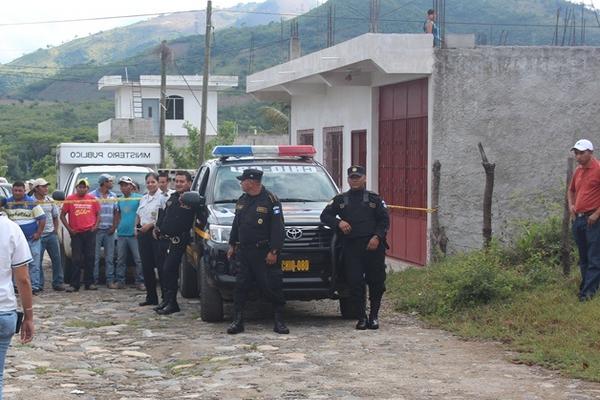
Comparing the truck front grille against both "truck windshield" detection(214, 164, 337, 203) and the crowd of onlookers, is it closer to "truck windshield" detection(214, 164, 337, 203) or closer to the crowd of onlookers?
"truck windshield" detection(214, 164, 337, 203)

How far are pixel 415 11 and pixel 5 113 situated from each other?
37.6 meters

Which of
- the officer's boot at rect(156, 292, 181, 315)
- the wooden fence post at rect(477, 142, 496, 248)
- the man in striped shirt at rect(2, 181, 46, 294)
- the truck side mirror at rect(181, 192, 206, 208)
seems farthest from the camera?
the man in striped shirt at rect(2, 181, 46, 294)

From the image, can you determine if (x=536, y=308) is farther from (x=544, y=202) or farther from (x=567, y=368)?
(x=544, y=202)

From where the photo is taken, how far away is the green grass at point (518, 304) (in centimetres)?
884

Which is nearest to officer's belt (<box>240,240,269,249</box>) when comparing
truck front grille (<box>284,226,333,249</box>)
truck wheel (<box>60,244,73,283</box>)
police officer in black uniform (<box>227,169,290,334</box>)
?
police officer in black uniform (<box>227,169,290,334</box>)

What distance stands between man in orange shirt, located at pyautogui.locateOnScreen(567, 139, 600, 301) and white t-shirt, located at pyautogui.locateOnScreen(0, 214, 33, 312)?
6413mm

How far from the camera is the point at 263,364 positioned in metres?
8.77

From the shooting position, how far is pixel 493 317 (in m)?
10.6

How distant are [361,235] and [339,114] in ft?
30.7

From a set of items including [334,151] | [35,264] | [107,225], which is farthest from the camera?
[334,151]

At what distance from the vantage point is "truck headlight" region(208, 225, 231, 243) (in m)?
11.0

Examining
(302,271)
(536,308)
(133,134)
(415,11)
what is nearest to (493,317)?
(536,308)

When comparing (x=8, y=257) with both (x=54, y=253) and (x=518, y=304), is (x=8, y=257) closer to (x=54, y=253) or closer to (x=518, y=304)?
(x=518, y=304)

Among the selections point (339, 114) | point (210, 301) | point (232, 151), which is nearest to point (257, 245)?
point (210, 301)
